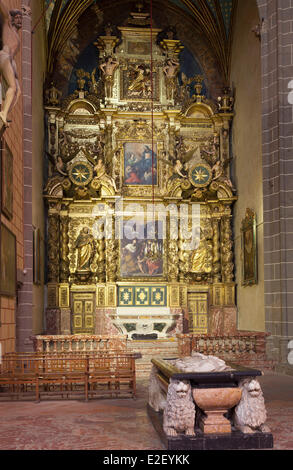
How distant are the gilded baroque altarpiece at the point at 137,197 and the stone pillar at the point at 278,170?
490 cm

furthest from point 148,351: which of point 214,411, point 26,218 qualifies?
point 214,411

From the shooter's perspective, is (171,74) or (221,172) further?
(171,74)

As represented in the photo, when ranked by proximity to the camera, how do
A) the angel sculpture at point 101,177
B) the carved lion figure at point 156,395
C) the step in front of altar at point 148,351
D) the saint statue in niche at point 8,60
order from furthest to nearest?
the angel sculpture at point 101,177, the step in front of altar at point 148,351, the saint statue in niche at point 8,60, the carved lion figure at point 156,395

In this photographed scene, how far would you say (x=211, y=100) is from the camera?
19938 mm

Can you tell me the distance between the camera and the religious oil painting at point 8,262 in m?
10.7

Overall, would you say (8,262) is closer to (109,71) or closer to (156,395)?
(156,395)

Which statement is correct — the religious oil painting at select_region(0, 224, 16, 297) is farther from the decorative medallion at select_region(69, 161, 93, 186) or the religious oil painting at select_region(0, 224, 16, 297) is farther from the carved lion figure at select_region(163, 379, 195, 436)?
the decorative medallion at select_region(69, 161, 93, 186)

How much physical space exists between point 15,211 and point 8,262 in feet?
5.62

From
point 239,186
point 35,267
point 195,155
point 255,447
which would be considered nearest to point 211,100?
point 195,155

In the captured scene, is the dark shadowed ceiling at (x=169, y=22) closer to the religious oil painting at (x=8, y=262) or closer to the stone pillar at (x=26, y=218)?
the stone pillar at (x=26, y=218)

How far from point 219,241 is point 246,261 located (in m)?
1.99

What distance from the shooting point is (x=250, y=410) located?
6379 mm

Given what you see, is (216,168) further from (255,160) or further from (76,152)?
(76,152)

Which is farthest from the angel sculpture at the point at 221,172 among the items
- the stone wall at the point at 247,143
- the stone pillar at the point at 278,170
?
the stone pillar at the point at 278,170
